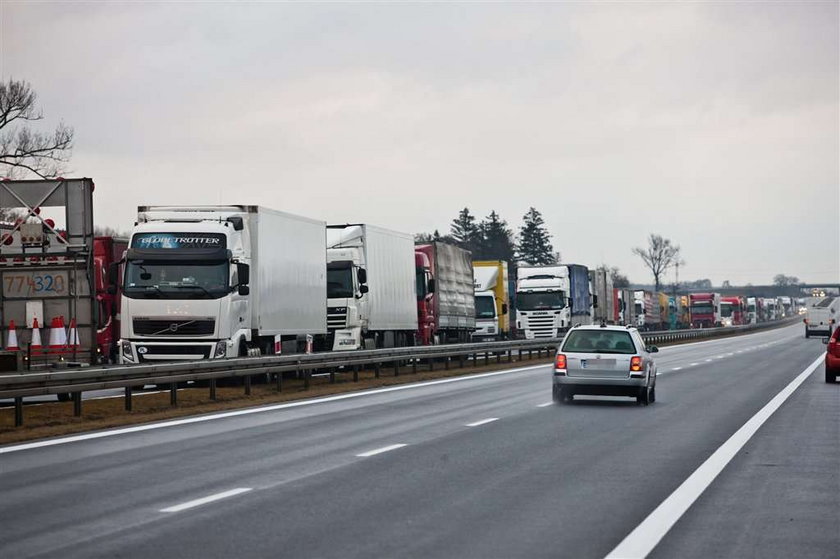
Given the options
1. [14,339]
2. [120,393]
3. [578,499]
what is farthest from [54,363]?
[578,499]

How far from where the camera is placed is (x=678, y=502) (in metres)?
11.0

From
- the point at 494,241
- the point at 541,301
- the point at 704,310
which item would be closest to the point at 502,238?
the point at 494,241

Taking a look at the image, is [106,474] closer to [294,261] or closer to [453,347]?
[294,261]

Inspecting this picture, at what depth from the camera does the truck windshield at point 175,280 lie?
28.1m

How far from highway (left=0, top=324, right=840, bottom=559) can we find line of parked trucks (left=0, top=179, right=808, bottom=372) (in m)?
5.04

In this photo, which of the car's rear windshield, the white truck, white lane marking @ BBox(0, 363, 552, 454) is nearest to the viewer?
white lane marking @ BBox(0, 363, 552, 454)

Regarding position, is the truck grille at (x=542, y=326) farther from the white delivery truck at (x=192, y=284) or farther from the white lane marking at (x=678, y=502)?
the white lane marking at (x=678, y=502)

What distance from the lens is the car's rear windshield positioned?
2384 centimetres

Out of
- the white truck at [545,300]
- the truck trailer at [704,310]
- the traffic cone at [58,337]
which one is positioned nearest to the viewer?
the traffic cone at [58,337]

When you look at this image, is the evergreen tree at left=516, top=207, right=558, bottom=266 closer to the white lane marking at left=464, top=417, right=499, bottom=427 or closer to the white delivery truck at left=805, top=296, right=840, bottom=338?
the white delivery truck at left=805, top=296, right=840, bottom=338

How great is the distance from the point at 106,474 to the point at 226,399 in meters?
12.5

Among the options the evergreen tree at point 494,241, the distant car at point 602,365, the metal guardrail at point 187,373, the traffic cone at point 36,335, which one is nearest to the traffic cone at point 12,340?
the traffic cone at point 36,335

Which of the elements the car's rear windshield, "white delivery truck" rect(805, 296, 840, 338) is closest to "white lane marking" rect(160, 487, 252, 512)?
the car's rear windshield

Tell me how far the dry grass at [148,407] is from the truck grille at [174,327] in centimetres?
118
